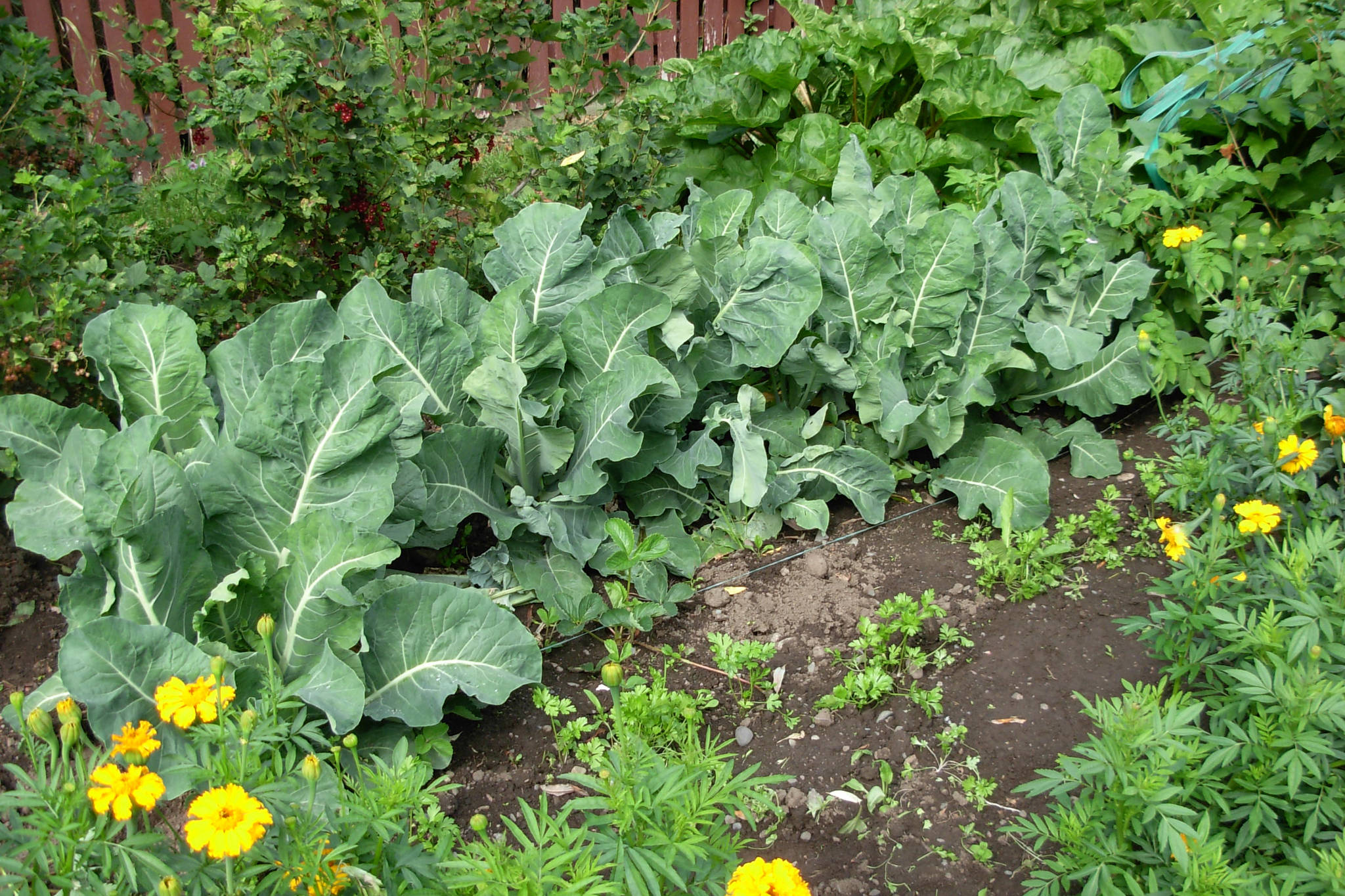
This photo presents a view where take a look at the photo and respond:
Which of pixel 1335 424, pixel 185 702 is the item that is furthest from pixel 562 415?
pixel 1335 424

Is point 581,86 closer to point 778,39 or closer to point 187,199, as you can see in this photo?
point 778,39

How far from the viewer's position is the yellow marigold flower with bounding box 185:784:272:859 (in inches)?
49.2

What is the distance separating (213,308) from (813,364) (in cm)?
190

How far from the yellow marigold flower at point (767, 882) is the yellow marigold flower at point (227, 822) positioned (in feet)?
2.05

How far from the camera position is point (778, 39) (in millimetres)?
4254

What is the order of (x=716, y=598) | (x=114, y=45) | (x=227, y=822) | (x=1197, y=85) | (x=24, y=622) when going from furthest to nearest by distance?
(x=114, y=45), (x=1197, y=85), (x=716, y=598), (x=24, y=622), (x=227, y=822)

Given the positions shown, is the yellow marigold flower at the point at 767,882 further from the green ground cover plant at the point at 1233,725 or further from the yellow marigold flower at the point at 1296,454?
the yellow marigold flower at the point at 1296,454

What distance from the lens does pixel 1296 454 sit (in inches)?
91.6

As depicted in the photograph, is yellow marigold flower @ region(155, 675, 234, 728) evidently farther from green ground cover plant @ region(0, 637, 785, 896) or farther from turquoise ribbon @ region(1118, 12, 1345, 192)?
A: turquoise ribbon @ region(1118, 12, 1345, 192)

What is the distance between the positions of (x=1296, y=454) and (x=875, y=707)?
3.78ft

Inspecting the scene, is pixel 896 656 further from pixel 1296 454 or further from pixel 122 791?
pixel 122 791

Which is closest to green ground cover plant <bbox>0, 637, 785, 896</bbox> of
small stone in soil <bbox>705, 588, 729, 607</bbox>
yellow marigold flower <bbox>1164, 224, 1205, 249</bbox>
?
small stone in soil <bbox>705, 588, 729, 607</bbox>

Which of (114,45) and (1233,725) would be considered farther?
(114,45)

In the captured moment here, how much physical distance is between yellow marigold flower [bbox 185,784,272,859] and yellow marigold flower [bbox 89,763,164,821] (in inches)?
2.3
